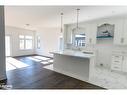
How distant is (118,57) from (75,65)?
211 cm

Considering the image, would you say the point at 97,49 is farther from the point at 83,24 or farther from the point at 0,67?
the point at 0,67

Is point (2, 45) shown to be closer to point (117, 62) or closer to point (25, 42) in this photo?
point (117, 62)

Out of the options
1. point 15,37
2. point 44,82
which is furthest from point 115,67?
point 15,37

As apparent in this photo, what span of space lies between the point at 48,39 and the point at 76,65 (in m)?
5.02

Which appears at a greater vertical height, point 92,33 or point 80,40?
point 92,33

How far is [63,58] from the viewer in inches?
165

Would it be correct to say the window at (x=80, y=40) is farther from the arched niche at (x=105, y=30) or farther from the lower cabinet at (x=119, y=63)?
the lower cabinet at (x=119, y=63)

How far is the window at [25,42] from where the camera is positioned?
8.38m

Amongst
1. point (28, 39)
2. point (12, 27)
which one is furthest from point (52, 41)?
point (12, 27)

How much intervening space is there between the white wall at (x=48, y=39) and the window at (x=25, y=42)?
88cm

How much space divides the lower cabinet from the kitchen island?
61.5 inches

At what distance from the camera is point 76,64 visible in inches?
147

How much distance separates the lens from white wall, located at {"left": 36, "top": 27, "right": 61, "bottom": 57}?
7.65 m

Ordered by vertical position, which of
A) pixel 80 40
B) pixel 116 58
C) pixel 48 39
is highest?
pixel 48 39
